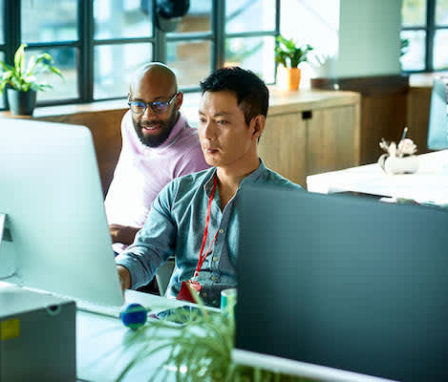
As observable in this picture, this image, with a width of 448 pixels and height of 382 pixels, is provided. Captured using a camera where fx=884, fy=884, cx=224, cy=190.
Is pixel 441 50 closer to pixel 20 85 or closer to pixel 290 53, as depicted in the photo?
pixel 290 53

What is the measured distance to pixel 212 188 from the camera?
2.49 m

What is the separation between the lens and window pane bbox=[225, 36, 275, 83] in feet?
21.0

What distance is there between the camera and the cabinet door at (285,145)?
226 inches

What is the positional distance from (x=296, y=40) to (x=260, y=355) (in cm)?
553

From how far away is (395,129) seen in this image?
7.35 metres

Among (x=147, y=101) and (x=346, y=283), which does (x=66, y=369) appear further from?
(x=147, y=101)

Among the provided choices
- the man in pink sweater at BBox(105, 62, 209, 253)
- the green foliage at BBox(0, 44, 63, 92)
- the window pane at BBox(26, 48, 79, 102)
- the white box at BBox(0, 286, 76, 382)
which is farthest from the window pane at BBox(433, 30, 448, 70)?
the white box at BBox(0, 286, 76, 382)

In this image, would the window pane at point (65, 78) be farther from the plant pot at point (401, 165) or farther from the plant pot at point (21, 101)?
the plant pot at point (401, 165)

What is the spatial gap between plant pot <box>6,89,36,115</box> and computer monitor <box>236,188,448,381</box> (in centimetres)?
347

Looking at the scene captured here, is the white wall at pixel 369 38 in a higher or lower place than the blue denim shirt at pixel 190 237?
higher

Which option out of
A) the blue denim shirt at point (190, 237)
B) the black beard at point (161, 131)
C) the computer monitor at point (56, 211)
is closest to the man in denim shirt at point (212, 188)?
the blue denim shirt at point (190, 237)

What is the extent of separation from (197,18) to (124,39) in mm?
695

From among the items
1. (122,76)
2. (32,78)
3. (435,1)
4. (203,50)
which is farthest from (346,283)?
(435,1)

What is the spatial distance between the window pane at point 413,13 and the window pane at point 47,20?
355 cm
